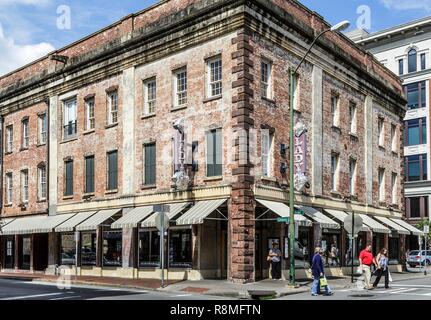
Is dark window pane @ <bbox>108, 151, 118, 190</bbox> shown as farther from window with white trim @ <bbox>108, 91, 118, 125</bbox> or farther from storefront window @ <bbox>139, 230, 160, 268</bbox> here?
storefront window @ <bbox>139, 230, 160, 268</bbox>

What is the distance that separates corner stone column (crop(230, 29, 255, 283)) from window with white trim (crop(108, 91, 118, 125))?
A: 861cm

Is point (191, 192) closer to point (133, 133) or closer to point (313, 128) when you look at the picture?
point (133, 133)

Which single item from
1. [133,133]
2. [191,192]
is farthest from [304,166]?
[133,133]

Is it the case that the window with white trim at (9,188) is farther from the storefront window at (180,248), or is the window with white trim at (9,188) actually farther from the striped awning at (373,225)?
the striped awning at (373,225)

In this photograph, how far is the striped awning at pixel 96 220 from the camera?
98.8ft

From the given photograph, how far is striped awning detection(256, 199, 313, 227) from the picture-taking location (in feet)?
84.3

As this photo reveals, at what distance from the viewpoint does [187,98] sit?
28.1 m

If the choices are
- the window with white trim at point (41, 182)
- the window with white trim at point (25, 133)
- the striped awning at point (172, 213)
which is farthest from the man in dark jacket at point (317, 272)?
the window with white trim at point (25, 133)

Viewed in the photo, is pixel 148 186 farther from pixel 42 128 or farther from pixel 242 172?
pixel 42 128

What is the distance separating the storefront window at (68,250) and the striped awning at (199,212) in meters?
10.2

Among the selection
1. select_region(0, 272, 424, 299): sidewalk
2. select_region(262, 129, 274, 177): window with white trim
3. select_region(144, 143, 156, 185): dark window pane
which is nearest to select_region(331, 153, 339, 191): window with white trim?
select_region(0, 272, 424, 299): sidewalk

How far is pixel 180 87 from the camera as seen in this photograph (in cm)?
2897

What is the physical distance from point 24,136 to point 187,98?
607 inches

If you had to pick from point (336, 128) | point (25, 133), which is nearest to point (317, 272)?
point (336, 128)
